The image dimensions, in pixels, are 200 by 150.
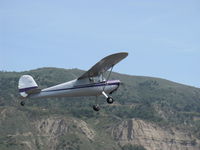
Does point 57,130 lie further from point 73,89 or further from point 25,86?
point 73,89

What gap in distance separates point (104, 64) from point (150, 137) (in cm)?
13022

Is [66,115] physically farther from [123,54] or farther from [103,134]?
[123,54]

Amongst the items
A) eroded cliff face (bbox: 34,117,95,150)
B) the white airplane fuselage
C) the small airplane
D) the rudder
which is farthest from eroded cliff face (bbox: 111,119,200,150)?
the white airplane fuselage

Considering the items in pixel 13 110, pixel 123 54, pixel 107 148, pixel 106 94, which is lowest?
pixel 107 148

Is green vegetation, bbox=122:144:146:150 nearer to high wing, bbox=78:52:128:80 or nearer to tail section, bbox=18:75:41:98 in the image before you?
tail section, bbox=18:75:41:98

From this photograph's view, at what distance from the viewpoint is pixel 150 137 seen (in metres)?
166

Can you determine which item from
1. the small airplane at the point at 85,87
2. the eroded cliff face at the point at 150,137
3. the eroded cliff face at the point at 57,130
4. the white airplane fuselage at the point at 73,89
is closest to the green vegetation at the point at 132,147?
the eroded cliff face at the point at 150,137

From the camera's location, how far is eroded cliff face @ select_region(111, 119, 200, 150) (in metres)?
164

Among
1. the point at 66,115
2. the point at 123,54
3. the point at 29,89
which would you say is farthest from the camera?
the point at 66,115

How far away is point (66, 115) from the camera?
178 metres

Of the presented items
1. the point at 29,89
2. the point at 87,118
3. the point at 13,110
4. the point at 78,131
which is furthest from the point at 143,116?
the point at 29,89

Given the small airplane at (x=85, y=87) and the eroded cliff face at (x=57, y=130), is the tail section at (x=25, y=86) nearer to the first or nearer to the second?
the small airplane at (x=85, y=87)

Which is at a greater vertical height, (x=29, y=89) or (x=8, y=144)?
(x=29, y=89)

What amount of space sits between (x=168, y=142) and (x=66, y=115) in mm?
36702
